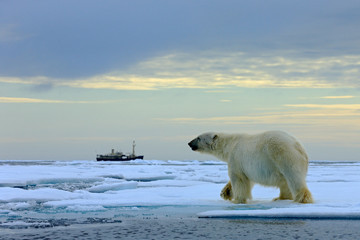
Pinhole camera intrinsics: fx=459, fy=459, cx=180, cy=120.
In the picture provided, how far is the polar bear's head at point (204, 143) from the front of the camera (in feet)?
31.7

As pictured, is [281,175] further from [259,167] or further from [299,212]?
[299,212]

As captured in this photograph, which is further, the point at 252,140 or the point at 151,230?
the point at 252,140

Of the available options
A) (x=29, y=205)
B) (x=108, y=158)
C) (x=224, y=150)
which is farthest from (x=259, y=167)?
(x=108, y=158)

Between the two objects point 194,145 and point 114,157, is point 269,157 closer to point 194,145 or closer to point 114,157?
point 194,145

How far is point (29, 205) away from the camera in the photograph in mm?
8641

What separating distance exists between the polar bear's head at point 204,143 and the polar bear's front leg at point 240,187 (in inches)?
41.3

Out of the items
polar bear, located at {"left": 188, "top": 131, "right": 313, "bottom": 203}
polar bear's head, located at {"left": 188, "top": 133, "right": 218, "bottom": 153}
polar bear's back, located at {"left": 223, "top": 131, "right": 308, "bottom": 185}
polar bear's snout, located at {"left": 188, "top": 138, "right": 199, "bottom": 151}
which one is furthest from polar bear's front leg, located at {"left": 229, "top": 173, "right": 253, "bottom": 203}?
polar bear's snout, located at {"left": 188, "top": 138, "right": 199, "bottom": 151}

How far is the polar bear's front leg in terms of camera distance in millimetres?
8633

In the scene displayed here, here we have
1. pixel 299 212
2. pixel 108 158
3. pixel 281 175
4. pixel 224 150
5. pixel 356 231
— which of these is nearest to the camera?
pixel 356 231

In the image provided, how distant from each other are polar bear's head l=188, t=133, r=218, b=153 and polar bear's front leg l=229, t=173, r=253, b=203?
1049 millimetres

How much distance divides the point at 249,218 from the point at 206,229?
1.25 metres

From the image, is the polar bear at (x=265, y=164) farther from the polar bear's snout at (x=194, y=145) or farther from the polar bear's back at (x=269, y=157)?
the polar bear's snout at (x=194, y=145)

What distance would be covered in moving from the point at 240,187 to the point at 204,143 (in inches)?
57.3

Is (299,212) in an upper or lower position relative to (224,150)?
lower
